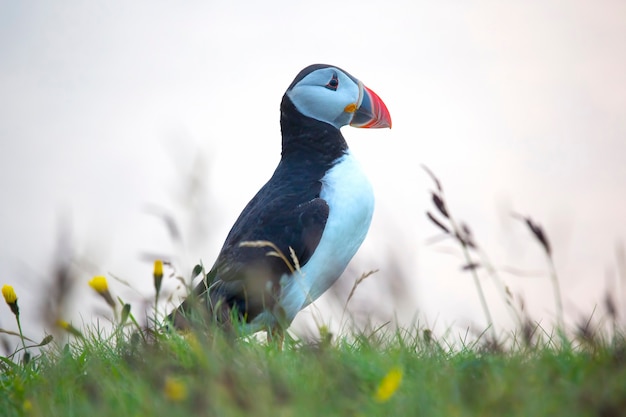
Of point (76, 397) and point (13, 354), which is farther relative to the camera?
point (13, 354)

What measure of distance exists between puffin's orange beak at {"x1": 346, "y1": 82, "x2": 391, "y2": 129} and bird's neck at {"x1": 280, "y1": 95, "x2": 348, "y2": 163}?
0.22 meters

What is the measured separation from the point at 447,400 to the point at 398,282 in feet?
1.80

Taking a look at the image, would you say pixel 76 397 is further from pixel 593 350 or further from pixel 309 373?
pixel 593 350

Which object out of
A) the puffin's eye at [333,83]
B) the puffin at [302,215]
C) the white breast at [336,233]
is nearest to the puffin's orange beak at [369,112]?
the puffin at [302,215]

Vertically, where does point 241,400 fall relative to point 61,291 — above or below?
below

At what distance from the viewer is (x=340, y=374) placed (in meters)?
2.97

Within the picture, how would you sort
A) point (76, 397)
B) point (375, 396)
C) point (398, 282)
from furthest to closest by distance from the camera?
point (76, 397)
point (398, 282)
point (375, 396)

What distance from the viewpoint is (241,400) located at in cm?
240

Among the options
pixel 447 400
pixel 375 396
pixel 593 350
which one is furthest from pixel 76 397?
pixel 593 350

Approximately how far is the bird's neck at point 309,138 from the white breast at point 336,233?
150 millimetres

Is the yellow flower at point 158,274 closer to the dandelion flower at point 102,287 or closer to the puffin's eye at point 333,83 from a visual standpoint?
the dandelion flower at point 102,287

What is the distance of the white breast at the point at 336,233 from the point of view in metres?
5.01

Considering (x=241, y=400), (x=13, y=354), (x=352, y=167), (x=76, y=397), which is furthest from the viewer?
(x=352, y=167)

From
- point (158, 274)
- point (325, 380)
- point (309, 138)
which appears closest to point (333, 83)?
point (309, 138)
